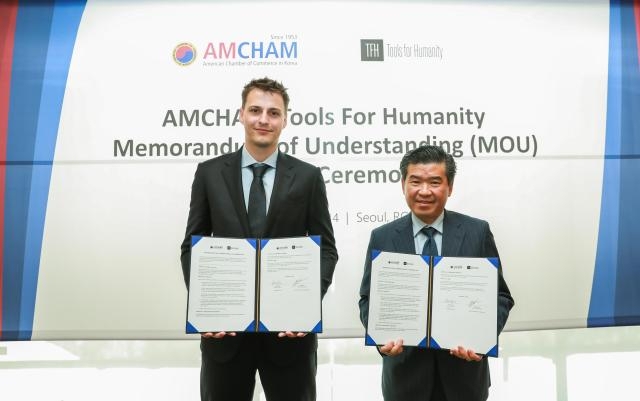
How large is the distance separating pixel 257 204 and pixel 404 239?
58 centimetres

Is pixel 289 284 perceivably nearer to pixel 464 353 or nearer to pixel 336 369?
pixel 464 353

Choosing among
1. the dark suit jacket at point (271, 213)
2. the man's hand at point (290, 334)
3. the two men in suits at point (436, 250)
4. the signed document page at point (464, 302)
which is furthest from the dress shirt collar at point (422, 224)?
the man's hand at point (290, 334)

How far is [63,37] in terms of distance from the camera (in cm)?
289

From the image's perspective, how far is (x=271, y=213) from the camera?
1.81 m

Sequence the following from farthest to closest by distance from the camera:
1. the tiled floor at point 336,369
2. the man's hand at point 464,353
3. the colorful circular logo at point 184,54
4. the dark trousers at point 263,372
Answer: the tiled floor at point 336,369, the colorful circular logo at point 184,54, the dark trousers at point 263,372, the man's hand at point 464,353

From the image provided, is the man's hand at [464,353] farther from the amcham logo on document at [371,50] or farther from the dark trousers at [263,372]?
the amcham logo on document at [371,50]

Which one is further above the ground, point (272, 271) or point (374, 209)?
point (374, 209)

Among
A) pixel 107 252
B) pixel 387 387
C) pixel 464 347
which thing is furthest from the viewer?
pixel 107 252

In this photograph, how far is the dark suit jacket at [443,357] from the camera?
5.65 feet

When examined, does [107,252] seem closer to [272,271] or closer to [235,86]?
[235,86]

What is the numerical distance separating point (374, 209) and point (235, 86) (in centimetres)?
110

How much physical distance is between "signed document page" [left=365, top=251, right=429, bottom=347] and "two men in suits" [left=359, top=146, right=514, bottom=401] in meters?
0.05

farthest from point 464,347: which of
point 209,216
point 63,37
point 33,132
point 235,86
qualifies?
point 63,37

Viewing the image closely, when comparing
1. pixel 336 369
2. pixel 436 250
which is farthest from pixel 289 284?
pixel 336 369
